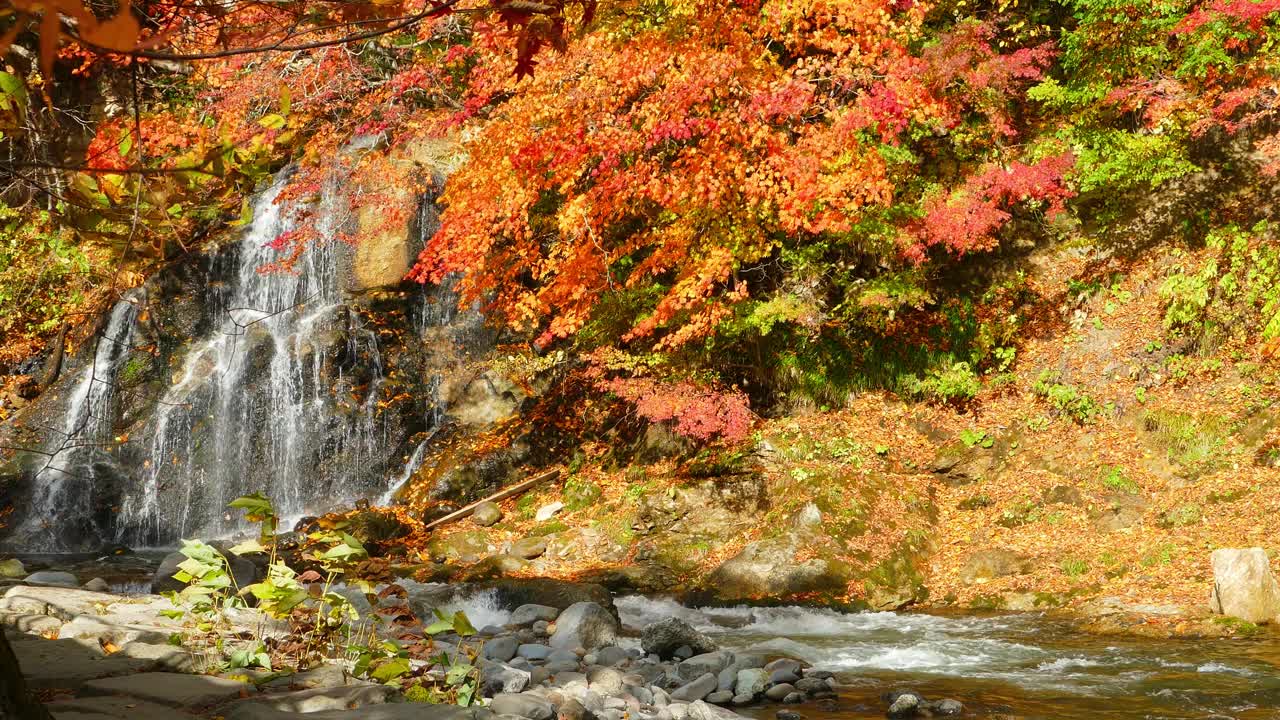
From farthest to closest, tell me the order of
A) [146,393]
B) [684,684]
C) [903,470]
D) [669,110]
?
[146,393], [903,470], [669,110], [684,684]

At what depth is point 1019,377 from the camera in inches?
467

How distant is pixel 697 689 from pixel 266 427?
31.6 ft

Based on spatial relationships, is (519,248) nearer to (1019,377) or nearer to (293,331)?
(293,331)

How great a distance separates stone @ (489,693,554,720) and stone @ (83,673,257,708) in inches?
49.7

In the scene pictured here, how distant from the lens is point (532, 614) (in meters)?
8.42

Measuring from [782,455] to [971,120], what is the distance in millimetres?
5352

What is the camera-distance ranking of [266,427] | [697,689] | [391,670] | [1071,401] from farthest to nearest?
1. [266,427]
2. [1071,401]
3. [697,689]
4. [391,670]

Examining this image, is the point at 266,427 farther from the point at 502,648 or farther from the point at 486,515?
the point at 502,648

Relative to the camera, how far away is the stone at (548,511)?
12.2 metres

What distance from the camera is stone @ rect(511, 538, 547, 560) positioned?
439 inches

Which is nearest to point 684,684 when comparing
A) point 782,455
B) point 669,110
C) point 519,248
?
point 782,455

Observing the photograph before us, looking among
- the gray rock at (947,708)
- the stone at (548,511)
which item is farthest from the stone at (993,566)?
the stone at (548,511)

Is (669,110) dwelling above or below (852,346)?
above

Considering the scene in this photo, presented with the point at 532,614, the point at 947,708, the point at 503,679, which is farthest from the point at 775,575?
the point at 503,679
